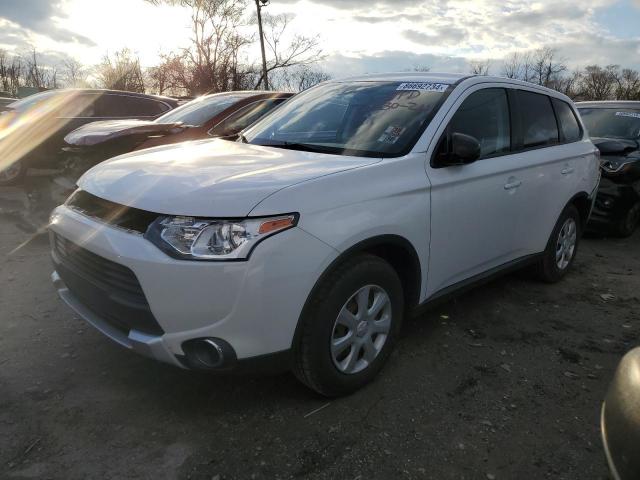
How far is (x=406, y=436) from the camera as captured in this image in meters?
2.54

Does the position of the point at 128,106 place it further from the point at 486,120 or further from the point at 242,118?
the point at 486,120

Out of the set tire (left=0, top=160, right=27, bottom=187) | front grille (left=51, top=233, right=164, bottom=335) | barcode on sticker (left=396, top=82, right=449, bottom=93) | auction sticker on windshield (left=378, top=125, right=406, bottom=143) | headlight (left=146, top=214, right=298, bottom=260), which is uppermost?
barcode on sticker (left=396, top=82, right=449, bottom=93)

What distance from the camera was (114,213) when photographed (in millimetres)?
2516

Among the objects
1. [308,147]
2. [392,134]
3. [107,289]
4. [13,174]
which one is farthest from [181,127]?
[13,174]

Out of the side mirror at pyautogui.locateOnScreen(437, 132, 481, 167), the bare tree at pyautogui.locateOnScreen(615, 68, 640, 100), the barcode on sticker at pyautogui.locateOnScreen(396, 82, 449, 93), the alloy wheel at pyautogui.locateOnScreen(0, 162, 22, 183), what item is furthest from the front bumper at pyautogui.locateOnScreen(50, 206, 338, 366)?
the bare tree at pyautogui.locateOnScreen(615, 68, 640, 100)

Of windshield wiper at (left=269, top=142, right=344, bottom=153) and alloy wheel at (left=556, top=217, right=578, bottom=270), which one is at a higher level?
windshield wiper at (left=269, top=142, right=344, bottom=153)

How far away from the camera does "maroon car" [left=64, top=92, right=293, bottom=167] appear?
17.9ft

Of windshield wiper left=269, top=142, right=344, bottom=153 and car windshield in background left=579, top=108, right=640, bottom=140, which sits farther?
car windshield in background left=579, top=108, right=640, bottom=140

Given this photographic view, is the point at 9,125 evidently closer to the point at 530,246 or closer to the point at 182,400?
the point at 182,400

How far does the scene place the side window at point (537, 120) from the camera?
3.95 m

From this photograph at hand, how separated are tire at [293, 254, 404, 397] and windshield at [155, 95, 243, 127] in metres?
4.16

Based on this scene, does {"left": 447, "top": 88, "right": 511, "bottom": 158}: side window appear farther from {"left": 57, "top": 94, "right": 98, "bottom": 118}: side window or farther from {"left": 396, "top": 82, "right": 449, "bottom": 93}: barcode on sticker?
{"left": 57, "top": 94, "right": 98, "bottom": 118}: side window

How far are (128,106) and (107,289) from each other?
7.18 meters

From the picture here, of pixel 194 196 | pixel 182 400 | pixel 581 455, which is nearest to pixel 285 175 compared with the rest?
pixel 194 196
